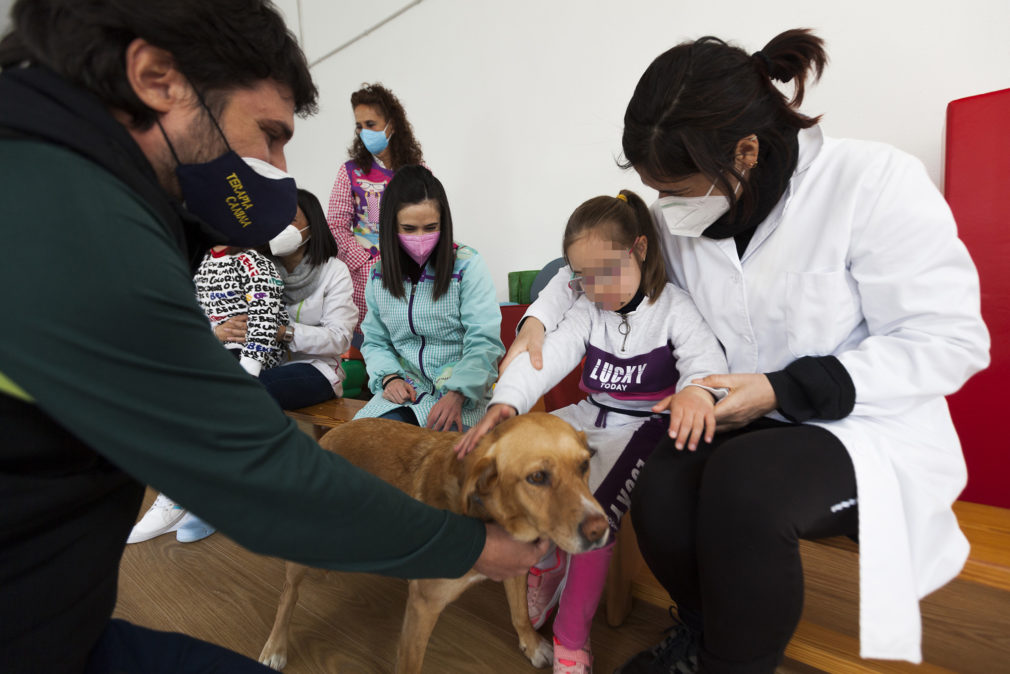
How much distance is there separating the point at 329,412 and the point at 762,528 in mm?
2121

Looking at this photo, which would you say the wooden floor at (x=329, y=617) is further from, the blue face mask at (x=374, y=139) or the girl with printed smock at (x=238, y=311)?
the blue face mask at (x=374, y=139)

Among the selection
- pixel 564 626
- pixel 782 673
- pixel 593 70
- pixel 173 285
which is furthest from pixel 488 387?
pixel 593 70

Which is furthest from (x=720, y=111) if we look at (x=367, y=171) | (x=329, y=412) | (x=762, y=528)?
(x=367, y=171)

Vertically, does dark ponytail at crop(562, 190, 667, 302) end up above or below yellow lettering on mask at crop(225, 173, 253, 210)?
below

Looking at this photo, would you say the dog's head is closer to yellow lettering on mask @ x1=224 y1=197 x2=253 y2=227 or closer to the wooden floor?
the wooden floor

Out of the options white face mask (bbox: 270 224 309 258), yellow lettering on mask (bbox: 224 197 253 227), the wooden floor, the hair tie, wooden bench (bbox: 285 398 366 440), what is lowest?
the wooden floor

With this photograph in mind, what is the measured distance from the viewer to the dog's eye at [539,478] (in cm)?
127

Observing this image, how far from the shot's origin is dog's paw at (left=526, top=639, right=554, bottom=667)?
5.08ft

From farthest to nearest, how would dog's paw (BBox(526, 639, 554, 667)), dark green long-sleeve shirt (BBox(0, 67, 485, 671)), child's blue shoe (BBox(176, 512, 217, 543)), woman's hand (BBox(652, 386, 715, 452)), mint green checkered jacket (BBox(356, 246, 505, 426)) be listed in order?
1. child's blue shoe (BBox(176, 512, 217, 543))
2. mint green checkered jacket (BBox(356, 246, 505, 426))
3. dog's paw (BBox(526, 639, 554, 667))
4. woman's hand (BBox(652, 386, 715, 452))
5. dark green long-sleeve shirt (BBox(0, 67, 485, 671))

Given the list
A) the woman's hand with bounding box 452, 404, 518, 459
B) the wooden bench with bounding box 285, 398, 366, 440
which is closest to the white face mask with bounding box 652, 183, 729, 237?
the woman's hand with bounding box 452, 404, 518, 459

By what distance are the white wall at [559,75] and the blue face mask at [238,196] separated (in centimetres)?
237

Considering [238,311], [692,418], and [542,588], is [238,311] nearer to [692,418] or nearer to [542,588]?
[542,588]

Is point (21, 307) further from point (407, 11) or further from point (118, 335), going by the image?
point (407, 11)

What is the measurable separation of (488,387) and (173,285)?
168 centimetres
